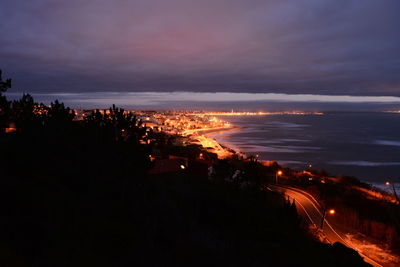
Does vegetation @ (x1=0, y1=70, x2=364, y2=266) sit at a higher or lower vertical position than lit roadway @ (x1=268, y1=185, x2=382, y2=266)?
higher

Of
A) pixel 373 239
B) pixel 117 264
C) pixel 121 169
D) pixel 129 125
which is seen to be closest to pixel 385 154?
pixel 373 239

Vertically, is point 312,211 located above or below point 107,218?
below

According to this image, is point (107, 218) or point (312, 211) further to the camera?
point (312, 211)

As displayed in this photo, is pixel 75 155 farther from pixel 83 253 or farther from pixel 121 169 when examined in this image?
pixel 83 253

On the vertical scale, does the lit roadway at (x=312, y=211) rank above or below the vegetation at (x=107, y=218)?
below
